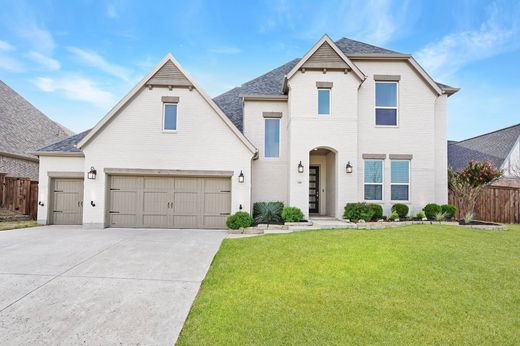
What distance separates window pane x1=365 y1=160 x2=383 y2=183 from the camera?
39.8 ft

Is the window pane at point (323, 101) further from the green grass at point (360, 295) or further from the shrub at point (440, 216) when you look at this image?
the shrub at point (440, 216)

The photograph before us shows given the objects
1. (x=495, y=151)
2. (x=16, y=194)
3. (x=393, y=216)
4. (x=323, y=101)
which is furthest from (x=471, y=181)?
(x=16, y=194)

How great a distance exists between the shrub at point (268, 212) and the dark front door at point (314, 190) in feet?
8.57

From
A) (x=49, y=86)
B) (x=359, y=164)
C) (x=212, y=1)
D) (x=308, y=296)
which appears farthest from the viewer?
(x=49, y=86)

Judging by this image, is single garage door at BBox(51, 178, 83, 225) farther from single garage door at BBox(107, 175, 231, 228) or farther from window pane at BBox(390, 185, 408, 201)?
window pane at BBox(390, 185, 408, 201)

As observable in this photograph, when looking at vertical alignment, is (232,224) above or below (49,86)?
below

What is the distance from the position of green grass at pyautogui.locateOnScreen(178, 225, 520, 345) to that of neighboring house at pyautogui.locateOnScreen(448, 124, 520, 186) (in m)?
14.7

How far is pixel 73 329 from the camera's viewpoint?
3.43m

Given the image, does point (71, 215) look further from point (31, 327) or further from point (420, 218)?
point (420, 218)

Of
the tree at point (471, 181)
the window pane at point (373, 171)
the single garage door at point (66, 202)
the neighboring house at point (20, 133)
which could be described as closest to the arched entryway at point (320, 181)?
the window pane at point (373, 171)

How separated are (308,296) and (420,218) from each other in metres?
9.57

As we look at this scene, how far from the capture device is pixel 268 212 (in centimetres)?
1136

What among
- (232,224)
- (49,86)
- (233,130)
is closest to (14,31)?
(49,86)

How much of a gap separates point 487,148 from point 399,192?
14.3 metres
